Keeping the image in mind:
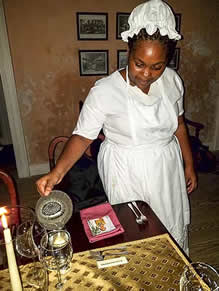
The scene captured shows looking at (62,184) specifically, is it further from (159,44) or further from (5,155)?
(5,155)

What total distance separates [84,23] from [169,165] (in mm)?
2531

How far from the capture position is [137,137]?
1.34 metres

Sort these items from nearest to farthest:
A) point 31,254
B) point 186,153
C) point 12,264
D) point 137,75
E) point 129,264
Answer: point 12,264
point 31,254
point 129,264
point 137,75
point 186,153

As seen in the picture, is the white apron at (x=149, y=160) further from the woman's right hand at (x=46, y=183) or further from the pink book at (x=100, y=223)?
the woman's right hand at (x=46, y=183)

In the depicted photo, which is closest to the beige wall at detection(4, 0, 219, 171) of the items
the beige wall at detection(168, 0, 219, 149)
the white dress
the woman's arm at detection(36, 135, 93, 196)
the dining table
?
the beige wall at detection(168, 0, 219, 149)

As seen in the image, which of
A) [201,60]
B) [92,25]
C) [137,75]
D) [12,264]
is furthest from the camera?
[201,60]

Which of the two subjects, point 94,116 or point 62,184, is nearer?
point 94,116

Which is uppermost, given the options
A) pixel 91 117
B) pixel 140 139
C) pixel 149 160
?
pixel 91 117

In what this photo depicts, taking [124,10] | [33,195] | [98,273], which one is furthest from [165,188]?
[124,10]

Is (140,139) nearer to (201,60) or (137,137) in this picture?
(137,137)

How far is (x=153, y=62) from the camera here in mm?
1090

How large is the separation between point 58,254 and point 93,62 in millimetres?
2948

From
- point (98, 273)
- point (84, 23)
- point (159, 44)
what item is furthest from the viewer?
point (84, 23)

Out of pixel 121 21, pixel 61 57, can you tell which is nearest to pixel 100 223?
pixel 61 57
